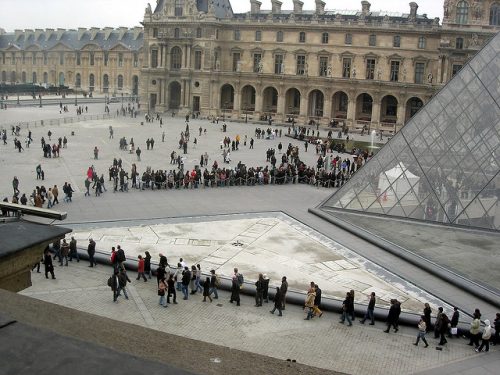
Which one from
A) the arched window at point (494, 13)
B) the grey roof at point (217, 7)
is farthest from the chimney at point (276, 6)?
the arched window at point (494, 13)

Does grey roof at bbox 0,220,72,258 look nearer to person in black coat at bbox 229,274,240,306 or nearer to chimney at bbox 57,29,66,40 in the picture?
person in black coat at bbox 229,274,240,306

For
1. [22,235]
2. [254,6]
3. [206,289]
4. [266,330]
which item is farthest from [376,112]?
[22,235]

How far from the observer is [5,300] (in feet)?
12.2

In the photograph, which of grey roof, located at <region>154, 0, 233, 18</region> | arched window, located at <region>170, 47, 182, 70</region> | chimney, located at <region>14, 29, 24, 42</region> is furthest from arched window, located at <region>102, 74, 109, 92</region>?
arched window, located at <region>170, 47, 182, 70</region>

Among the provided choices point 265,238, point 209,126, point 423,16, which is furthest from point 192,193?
point 423,16

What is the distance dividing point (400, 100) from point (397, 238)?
40.7m

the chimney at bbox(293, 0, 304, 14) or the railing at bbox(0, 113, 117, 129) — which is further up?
the chimney at bbox(293, 0, 304, 14)

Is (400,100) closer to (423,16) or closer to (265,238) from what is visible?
(423,16)

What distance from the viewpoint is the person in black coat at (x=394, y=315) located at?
13.1 meters

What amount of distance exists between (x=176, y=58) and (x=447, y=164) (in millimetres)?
51049

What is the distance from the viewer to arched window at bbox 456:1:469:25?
5416cm

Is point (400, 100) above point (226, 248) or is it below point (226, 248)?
above

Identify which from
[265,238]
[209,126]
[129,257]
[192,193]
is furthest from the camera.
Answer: [209,126]

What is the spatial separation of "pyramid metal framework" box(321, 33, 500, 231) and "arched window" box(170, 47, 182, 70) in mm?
46972
